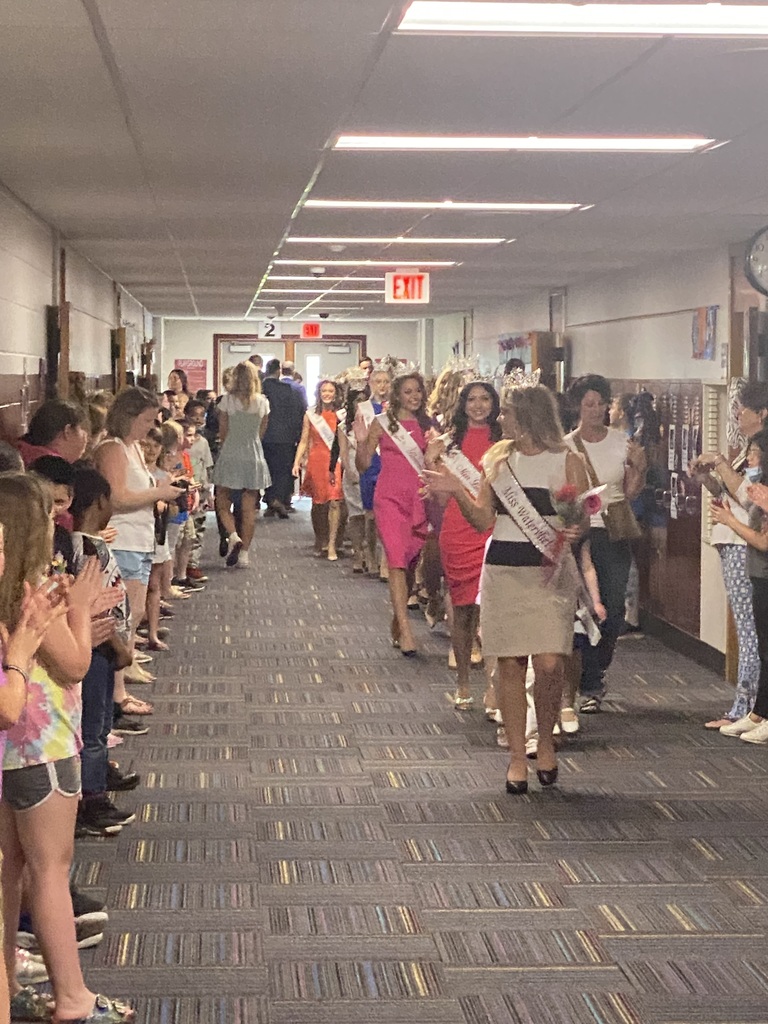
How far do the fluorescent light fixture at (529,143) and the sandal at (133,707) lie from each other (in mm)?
2602

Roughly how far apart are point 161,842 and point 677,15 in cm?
287

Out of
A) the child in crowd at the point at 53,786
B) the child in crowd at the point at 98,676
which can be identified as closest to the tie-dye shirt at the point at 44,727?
the child in crowd at the point at 53,786

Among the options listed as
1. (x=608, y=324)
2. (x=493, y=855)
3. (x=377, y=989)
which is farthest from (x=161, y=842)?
(x=608, y=324)

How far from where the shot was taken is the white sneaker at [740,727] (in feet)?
19.7

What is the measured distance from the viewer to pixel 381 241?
Result: 9.11 metres

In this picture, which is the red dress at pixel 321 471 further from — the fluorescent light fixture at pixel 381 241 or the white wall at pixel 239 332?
the white wall at pixel 239 332

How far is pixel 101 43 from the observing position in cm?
348

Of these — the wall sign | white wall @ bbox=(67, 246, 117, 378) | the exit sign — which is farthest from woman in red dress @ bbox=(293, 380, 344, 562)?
the wall sign

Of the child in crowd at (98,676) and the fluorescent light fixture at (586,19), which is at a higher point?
the fluorescent light fixture at (586,19)

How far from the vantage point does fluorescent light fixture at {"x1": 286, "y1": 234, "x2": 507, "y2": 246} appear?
883 cm

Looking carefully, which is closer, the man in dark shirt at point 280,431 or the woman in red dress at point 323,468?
the woman in red dress at point 323,468

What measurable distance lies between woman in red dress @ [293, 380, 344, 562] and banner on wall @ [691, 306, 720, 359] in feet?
13.4

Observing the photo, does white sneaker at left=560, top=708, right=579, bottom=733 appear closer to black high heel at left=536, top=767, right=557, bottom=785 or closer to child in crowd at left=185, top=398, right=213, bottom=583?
black high heel at left=536, top=767, right=557, bottom=785

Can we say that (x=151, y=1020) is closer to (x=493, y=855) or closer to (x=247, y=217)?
(x=493, y=855)
